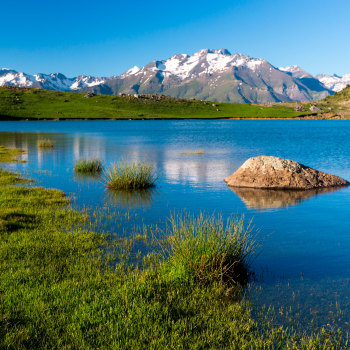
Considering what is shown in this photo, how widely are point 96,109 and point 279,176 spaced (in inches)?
6162

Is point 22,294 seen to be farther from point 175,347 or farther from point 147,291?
point 175,347

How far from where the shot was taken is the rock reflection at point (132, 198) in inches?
719

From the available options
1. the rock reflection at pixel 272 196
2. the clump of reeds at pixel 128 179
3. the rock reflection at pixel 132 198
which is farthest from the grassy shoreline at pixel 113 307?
the clump of reeds at pixel 128 179

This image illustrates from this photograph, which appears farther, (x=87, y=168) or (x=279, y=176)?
(x=87, y=168)

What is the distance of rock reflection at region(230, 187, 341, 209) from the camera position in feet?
60.8

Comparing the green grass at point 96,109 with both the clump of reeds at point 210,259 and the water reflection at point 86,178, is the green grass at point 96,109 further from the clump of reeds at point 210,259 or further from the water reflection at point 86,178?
the clump of reeds at point 210,259

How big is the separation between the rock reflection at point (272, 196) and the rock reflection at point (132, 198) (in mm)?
5423

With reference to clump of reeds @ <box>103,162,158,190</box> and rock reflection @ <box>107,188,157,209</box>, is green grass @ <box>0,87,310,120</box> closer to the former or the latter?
clump of reeds @ <box>103,162,158,190</box>

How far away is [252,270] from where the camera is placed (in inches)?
401

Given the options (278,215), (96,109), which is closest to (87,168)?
(278,215)

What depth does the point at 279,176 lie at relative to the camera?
22844 millimetres

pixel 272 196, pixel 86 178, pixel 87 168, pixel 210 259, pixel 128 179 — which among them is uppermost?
pixel 128 179

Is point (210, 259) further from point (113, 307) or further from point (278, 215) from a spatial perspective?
point (278, 215)

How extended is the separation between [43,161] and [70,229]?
25.7m
